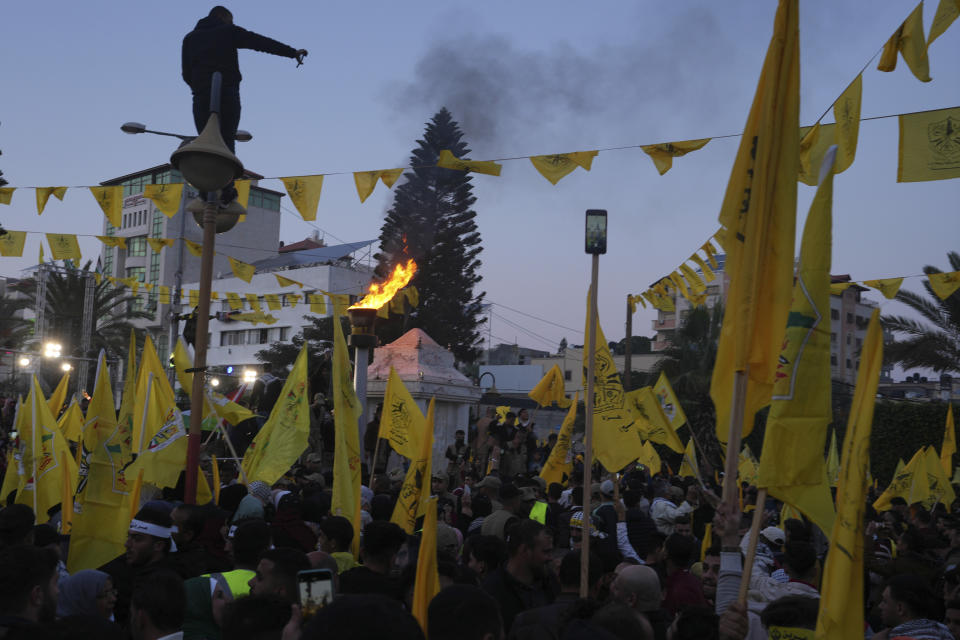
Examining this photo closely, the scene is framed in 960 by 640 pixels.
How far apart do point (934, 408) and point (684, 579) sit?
26.5 m

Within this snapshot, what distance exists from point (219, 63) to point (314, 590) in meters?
4.36

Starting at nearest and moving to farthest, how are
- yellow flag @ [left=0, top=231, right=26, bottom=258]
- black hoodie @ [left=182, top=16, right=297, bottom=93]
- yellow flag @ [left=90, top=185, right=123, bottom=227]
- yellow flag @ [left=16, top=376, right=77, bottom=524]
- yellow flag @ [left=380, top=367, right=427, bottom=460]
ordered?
1. black hoodie @ [left=182, top=16, right=297, bottom=93]
2. yellow flag @ [left=16, top=376, right=77, bottom=524]
3. yellow flag @ [left=380, top=367, right=427, bottom=460]
4. yellow flag @ [left=90, top=185, right=123, bottom=227]
5. yellow flag @ [left=0, top=231, right=26, bottom=258]

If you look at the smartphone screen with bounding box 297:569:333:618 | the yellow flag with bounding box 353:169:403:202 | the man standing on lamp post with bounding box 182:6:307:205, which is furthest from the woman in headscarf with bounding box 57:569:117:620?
the yellow flag with bounding box 353:169:403:202

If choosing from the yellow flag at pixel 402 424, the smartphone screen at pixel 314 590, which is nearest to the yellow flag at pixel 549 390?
the yellow flag at pixel 402 424

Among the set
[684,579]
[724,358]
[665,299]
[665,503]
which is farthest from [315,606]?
[665,299]

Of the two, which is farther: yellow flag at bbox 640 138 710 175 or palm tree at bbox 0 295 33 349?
palm tree at bbox 0 295 33 349

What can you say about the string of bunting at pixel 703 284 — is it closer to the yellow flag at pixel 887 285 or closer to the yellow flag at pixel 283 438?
the yellow flag at pixel 887 285

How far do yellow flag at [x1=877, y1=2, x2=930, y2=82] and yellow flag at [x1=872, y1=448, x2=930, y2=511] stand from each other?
8273mm

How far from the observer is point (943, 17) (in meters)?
6.80

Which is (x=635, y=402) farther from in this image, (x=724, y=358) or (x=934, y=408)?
(x=934, y=408)

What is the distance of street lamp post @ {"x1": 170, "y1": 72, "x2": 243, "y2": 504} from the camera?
568 cm

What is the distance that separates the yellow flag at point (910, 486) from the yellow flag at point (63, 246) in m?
15.1

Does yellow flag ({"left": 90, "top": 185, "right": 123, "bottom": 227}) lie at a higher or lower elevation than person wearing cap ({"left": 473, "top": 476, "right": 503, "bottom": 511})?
higher

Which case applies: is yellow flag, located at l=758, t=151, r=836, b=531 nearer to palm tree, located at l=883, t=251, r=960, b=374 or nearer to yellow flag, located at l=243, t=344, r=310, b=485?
yellow flag, located at l=243, t=344, r=310, b=485
